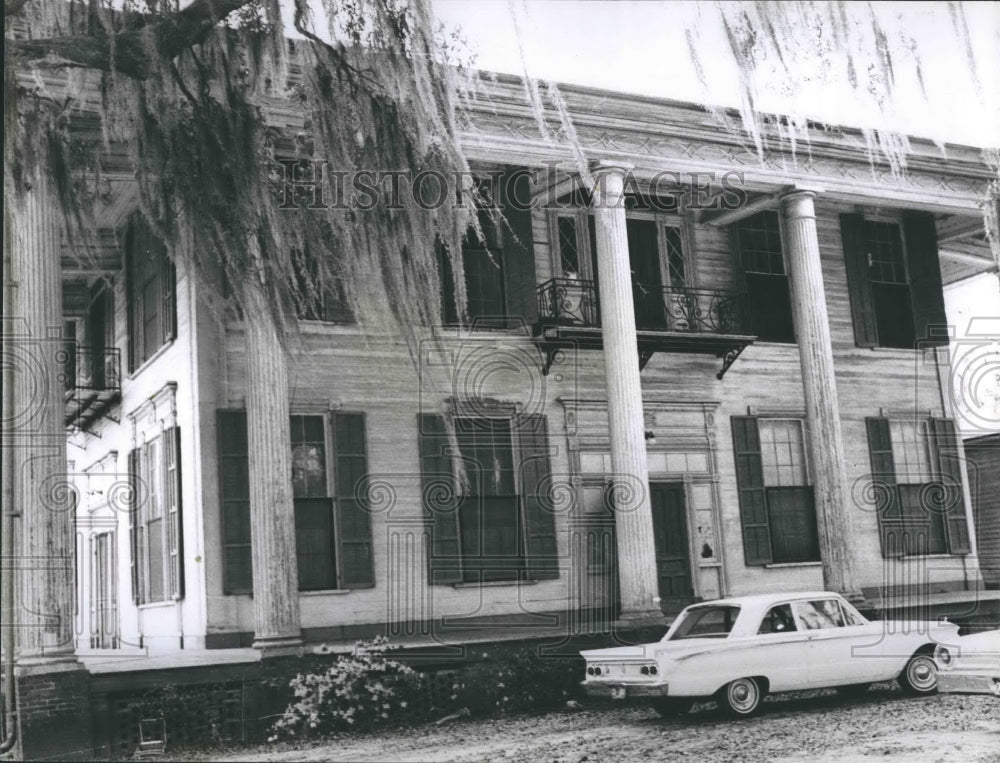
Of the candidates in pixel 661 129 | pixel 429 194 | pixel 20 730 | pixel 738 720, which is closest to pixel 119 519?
pixel 20 730

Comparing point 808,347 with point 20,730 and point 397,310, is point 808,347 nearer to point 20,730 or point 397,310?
point 397,310

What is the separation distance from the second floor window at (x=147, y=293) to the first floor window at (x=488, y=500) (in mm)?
1733

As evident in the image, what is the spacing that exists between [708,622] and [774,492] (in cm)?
140

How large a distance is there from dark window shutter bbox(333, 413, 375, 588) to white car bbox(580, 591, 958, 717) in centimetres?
157

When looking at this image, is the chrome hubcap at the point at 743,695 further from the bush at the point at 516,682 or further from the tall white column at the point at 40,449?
the tall white column at the point at 40,449

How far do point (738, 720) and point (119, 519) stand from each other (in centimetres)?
399

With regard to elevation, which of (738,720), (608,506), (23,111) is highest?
(23,111)

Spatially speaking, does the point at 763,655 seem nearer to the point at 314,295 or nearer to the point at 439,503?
the point at 439,503

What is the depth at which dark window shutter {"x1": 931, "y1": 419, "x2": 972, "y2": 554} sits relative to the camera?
9.25m

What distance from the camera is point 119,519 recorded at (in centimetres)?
724

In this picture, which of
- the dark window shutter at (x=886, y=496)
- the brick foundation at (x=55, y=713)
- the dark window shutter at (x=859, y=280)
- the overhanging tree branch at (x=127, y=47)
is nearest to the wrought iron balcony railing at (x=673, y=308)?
the dark window shutter at (x=859, y=280)

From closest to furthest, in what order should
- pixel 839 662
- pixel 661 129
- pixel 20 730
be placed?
→ pixel 20 730
pixel 839 662
pixel 661 129

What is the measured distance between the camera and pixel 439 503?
7703 mm

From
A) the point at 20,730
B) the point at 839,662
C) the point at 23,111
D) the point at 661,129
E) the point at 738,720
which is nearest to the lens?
the point at 20,730
